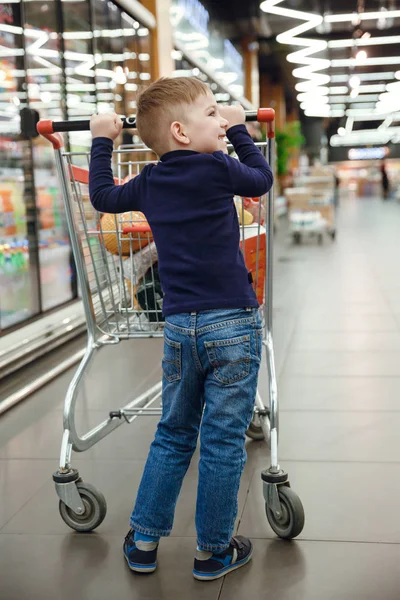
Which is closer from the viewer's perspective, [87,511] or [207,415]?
[207,415]

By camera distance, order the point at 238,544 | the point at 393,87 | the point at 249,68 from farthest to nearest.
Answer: the point at 393,87 < the point at 249,68 < the point at 238,544

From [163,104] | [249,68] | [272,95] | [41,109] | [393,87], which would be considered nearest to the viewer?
[163,104]

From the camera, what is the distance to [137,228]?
2.44 m

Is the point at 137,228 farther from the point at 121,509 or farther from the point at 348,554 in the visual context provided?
the point at 348,554

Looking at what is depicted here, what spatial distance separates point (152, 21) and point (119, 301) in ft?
19.8

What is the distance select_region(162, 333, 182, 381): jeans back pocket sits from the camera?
203 cm

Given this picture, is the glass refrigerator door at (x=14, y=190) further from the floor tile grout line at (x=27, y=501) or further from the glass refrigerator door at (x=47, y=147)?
the floor tile grout line at (x=27, y=501)

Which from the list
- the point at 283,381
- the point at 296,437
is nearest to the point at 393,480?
the point at 296,437

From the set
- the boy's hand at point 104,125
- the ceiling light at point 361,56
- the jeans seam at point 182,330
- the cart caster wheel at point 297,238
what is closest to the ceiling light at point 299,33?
the ceiling light at point 361,56

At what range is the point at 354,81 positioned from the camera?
23.1 metres

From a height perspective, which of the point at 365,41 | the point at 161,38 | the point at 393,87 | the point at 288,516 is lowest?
the point at 288,516

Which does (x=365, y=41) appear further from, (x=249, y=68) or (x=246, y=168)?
(x=246, y=168)

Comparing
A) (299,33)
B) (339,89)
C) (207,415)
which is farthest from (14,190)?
(339,89)

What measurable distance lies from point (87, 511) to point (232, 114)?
4.29 ft
